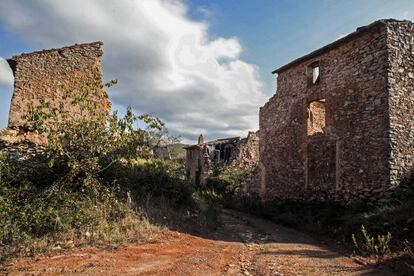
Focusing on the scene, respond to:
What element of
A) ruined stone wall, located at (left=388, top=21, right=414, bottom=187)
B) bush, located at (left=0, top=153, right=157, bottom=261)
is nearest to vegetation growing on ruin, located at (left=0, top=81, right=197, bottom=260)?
bush, located at (left=0, top=153, right=157, bottom=261)

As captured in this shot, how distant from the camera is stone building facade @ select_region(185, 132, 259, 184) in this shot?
2639 centimetres

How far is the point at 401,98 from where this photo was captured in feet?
38.9

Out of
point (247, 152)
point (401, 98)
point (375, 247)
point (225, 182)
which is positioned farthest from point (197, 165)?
point (375, 247)

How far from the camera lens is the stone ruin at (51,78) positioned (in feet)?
37.9

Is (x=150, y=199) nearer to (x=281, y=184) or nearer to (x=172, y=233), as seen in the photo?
(x=172, y=233)

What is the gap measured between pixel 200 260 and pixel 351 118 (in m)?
8.59

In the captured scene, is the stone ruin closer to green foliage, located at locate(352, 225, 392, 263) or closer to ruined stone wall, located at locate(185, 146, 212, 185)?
green foliage, located at locate(352, 225, 392, 263)

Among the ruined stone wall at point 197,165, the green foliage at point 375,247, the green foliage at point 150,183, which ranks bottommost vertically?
the green foliage at point 375,247

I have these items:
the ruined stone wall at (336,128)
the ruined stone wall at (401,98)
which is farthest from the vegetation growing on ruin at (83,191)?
the ruined stone wall at (401,98)

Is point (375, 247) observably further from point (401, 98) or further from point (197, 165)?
point (197, 165)

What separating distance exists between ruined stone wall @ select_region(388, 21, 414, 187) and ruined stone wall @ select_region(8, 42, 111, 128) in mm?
9553

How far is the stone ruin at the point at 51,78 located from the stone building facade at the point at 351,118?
8394 mm

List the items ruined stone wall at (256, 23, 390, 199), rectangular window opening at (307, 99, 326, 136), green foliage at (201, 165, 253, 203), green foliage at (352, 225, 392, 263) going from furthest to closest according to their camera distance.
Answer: green foliage at (201, 165, 253, 203), rectangular window opening at (307, 99, 326, 136), ruined stone wall at (256, 23, 390, 199), green foliage at (352, 225, 392, 263)

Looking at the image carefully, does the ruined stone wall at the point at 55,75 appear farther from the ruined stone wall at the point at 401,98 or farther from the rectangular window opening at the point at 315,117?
the ruined stone wall at the point at 401,98
